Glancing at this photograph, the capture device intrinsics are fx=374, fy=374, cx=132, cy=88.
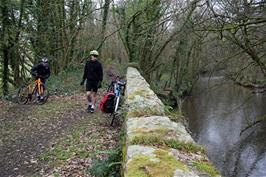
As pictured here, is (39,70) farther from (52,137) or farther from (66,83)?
(52,137)

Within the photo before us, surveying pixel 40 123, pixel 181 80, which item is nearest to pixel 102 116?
pixel 40 123

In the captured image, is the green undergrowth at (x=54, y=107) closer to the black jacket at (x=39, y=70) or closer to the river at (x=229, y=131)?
the black jacket at (x=39, y=70)

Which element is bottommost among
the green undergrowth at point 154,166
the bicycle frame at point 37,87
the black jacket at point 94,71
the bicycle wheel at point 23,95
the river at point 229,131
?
the river at point 229,131

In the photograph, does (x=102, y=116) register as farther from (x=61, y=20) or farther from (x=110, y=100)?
(x=61, y=20)

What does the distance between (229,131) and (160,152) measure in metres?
19.3

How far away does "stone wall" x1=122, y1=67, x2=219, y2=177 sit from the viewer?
3.56 meters

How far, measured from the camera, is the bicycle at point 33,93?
15.1m

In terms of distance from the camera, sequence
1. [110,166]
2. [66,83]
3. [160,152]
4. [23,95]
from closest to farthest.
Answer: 1. [160,152]
2. [110,166]
3. [23,95]
4. [66,83]

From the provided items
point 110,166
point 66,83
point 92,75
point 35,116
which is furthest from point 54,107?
point 110,166

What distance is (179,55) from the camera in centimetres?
3173

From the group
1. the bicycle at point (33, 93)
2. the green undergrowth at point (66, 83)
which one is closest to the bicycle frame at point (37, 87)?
the bicycle at point (33, 93)

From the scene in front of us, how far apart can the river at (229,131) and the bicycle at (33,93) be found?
685cm

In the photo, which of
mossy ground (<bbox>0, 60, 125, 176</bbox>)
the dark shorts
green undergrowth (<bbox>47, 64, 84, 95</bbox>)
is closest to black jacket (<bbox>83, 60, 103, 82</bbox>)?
the dark shorts

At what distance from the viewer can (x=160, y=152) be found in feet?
13.3
